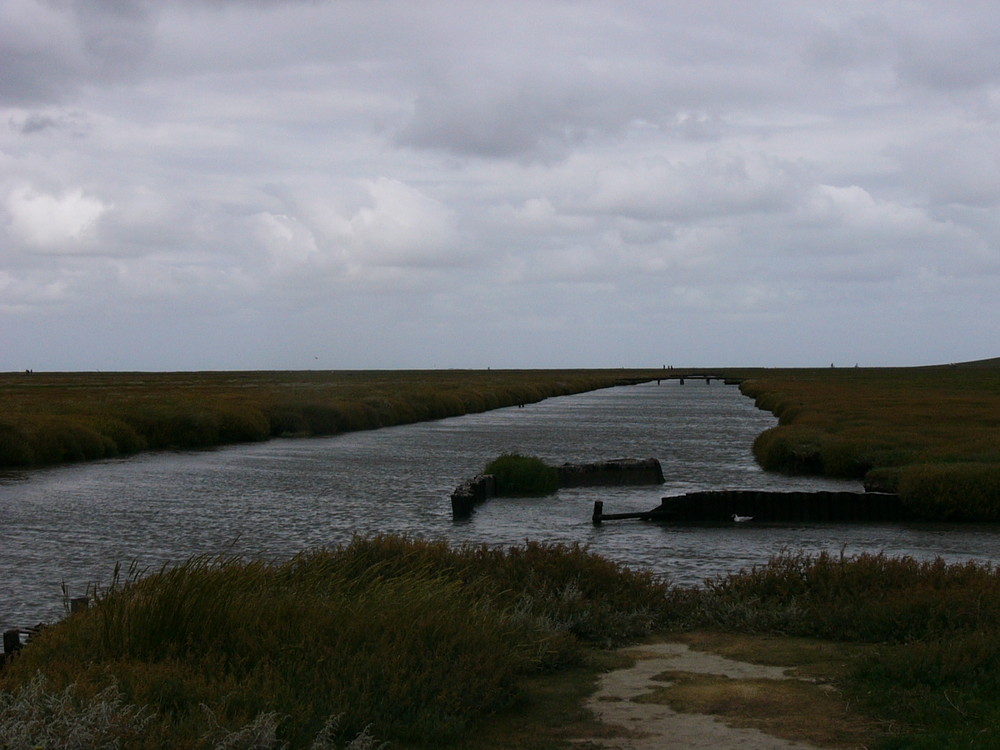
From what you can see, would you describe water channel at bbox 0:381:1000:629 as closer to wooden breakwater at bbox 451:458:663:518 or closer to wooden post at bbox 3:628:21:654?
wooden breakwater at bbox 451:458:663:518

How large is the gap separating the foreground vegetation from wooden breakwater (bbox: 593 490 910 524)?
457 inches

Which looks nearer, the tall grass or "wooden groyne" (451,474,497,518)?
the tall grass

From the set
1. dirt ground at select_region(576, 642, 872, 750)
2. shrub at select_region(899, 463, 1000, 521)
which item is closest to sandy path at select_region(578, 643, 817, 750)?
dirt ground at select_region(576, 642, 872, 750)

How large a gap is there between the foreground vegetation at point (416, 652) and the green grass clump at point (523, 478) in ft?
57.6

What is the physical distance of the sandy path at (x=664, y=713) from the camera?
7.90 metres

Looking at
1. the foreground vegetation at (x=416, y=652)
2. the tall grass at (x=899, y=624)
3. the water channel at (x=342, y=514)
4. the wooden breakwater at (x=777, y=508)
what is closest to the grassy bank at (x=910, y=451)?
the wooden breakwater at (x=777, y=508)

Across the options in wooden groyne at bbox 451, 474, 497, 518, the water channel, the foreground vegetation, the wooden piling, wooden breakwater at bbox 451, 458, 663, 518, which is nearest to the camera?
the foreground vegetation

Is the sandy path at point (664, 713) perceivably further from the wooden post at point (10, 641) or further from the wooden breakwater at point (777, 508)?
the wooden breakwater at point (777, 508)

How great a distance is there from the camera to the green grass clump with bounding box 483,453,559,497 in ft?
99.9

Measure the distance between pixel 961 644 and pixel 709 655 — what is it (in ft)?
8.02

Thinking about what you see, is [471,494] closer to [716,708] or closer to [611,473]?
[611,473]

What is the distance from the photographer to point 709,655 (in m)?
10.8

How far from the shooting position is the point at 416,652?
28.5 ft

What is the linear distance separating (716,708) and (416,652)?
2609 millimetres
